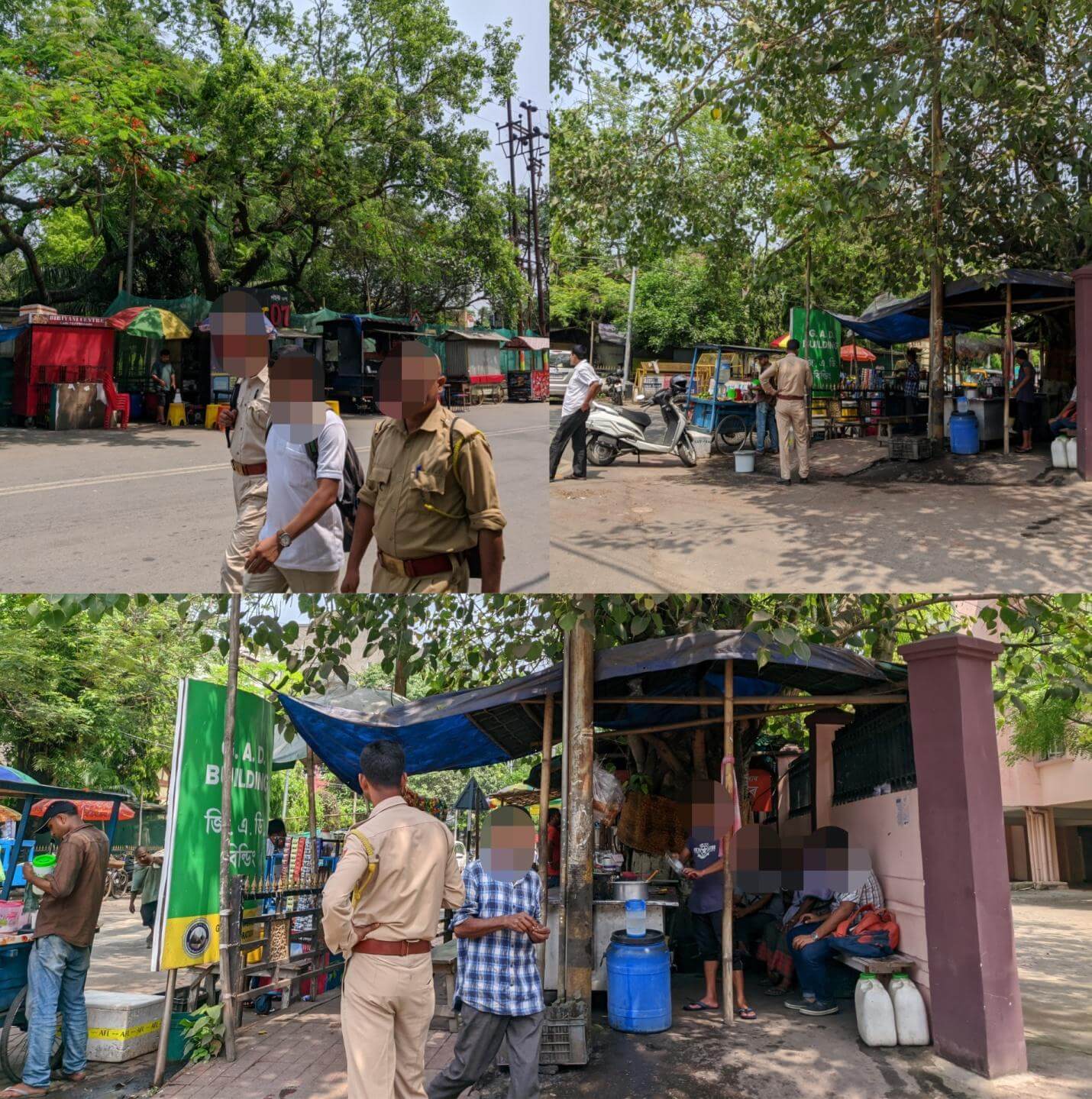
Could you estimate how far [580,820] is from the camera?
5219mm

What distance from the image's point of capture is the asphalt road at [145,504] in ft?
20.8

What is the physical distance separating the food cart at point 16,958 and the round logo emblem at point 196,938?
0.80 m

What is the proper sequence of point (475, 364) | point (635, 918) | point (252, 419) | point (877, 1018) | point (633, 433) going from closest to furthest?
point (252, 419)
point (877, 1018)
point (635, 918)
point (475, 364)
point (633, 433)

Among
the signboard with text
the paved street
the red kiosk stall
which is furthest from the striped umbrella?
the signboard with text

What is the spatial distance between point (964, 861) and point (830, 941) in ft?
4.07

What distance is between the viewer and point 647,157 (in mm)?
9688

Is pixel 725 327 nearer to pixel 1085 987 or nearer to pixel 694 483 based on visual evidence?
pixel 694 483

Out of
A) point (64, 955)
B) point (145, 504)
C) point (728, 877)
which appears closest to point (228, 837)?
point (64, 955)

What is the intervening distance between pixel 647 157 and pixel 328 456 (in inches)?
272

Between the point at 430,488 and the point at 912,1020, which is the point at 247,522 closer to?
the point at 430,488

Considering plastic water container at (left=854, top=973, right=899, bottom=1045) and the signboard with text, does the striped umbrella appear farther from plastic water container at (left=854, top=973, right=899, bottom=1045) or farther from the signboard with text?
the signboard with text

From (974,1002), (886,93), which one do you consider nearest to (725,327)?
(886,93)

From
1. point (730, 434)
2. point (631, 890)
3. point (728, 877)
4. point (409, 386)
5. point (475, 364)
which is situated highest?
point (730, 434)

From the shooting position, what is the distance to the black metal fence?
5.61m
